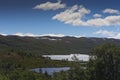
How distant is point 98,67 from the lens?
222 feet

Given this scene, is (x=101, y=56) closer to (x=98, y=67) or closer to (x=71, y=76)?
(x=98, y=67)

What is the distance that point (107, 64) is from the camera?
2662 inches

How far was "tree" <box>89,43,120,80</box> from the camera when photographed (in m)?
66.9

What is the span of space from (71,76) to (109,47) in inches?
406

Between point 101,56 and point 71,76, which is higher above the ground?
point 101,56

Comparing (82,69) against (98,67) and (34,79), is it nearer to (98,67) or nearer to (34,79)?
(98,67)

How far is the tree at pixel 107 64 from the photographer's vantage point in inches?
2635

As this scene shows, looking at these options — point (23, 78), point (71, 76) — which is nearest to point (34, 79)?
point (23, 78)

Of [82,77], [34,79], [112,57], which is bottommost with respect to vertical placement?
[34,79]

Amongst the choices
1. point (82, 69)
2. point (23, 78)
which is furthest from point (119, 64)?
point (23, 78)

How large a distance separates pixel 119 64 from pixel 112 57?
2.13 m

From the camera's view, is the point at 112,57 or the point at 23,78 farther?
the point at 23,78

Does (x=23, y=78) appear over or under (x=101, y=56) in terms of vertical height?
under

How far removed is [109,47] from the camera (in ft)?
227
